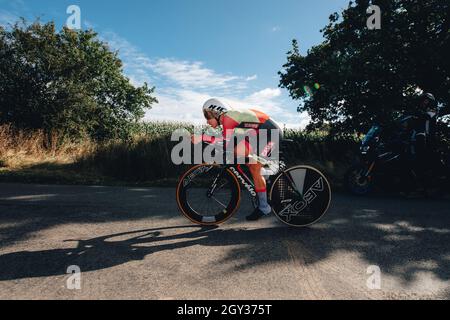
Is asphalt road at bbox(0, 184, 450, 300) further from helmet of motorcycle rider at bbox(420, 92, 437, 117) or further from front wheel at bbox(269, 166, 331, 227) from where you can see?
helmet of motorcycle rider at bbox(420, 92, 437, 117)

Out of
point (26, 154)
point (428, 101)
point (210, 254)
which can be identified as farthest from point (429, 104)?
point (26, 154)

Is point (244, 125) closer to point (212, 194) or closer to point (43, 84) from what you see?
point (212, 194)

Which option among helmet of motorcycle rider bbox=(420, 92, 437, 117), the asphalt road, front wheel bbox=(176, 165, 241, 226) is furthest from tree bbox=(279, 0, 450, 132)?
front wheel bbox=(176, 165, 241, 226)

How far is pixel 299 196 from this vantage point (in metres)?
4.14

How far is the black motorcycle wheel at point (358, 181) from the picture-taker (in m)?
6.61

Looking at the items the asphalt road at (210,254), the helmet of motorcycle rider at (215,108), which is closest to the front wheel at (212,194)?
the asphalt road at (210,254)

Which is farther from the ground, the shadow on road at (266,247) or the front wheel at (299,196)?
the front wheel at (299,196)

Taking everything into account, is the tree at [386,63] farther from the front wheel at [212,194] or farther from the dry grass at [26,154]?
the dry grass at [26,154]

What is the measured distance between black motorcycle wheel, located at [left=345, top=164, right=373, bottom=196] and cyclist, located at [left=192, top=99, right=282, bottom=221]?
10.7 ft

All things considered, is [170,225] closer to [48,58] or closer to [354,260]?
[354,260]

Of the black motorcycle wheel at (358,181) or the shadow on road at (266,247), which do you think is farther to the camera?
the black motorcycle wheel at (358,181)

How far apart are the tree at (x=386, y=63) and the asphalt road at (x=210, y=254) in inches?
202

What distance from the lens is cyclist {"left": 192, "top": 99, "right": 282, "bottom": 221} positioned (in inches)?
156
